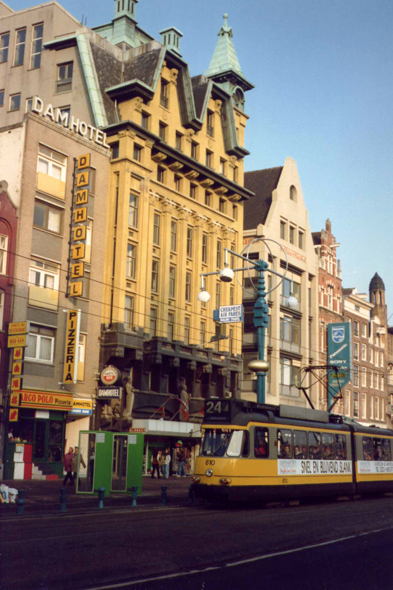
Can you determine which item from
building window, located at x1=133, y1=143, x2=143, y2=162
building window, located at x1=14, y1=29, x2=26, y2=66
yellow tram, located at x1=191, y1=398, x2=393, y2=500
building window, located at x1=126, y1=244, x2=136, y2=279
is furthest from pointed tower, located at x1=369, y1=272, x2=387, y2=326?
yellow tram, located at x1=191, y1=398, x2=393, y2=500

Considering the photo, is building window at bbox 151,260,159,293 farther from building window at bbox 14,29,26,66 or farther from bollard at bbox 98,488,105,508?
bollard at bbox 98,488,105,508

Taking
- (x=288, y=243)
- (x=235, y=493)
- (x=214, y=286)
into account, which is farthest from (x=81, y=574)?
(x=288, y=243)

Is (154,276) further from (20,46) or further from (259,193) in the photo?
(259,193)

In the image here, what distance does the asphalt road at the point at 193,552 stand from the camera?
10554 millimetres

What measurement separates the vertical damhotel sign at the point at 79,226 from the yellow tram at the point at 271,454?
1593 cm

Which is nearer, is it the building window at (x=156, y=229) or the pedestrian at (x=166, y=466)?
the pedestrian at (x=166, y=466)

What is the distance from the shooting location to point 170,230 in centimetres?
4834

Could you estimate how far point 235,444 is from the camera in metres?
24.2

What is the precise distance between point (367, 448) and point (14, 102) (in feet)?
105

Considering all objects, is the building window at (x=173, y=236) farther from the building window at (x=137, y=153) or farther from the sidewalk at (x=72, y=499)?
the sidewalk at (x=72, y=499)

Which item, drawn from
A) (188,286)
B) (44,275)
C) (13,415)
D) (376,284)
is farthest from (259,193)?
(13,415)

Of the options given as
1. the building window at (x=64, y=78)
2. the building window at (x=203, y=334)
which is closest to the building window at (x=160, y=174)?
the building window at (x=64, y=78)

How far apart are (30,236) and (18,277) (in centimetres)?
243

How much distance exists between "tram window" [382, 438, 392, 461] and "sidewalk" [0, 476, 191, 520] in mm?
9672
